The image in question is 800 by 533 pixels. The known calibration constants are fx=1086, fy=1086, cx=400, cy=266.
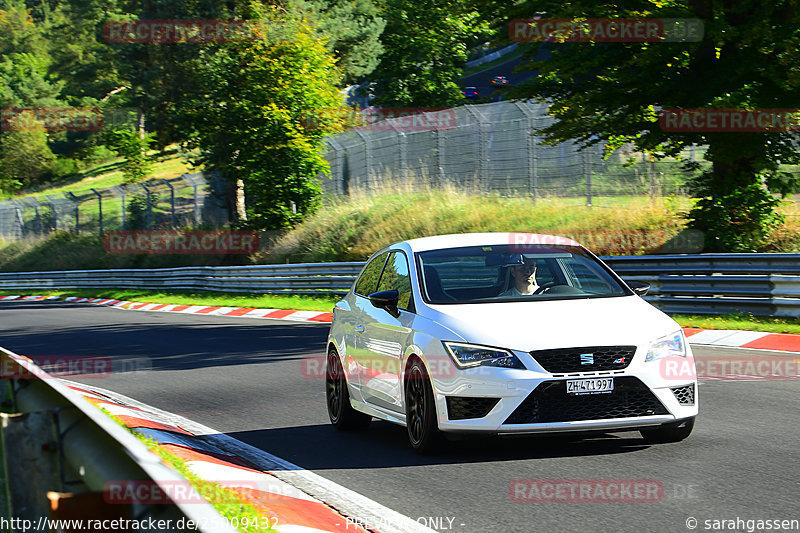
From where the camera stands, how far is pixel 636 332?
24.1 feet

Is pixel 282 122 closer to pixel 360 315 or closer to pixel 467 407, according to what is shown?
pixel 360 315

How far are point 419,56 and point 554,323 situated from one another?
185ft

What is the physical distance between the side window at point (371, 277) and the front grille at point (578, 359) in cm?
251

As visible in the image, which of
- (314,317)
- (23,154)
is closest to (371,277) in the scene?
(314,317)

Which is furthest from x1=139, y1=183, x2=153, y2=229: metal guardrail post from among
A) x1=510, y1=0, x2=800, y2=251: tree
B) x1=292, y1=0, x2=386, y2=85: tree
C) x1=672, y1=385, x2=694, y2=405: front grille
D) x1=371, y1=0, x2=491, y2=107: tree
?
x1=672, y1=385, x2=694, y2=405: front grille

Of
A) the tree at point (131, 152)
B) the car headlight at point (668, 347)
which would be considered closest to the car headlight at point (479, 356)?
the car headlight at point (668, 347)

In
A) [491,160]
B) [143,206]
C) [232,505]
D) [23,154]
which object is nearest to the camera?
[232,505]

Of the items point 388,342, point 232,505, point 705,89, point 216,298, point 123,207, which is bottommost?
point 216,298

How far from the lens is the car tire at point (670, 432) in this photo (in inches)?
299

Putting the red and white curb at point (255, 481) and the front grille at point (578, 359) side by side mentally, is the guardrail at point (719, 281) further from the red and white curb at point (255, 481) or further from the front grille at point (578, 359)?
A: the red and white curb at point (255, 481)

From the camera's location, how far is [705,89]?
17.8m

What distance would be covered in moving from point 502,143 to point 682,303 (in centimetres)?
1202

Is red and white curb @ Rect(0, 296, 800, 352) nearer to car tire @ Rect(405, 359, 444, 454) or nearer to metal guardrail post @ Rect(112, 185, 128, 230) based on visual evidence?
metal guardrail post @ Rect(112, 185, 128, 230)

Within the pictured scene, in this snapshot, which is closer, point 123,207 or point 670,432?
point 670,432
